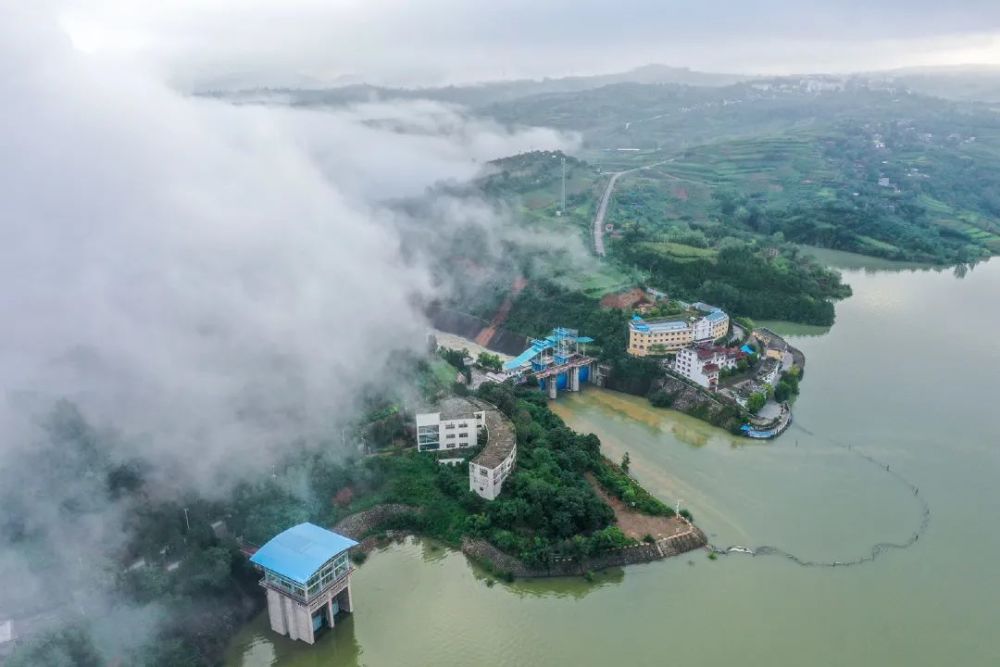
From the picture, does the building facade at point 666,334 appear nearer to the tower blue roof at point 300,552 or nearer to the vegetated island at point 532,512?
the vegetated island at point 532,512

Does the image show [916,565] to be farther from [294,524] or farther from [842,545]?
[294,524]

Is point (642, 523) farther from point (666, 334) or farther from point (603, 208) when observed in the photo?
point (603, 208)

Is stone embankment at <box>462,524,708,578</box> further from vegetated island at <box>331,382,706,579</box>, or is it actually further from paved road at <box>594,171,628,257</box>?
paved road at <box>594,171,628,257</box>

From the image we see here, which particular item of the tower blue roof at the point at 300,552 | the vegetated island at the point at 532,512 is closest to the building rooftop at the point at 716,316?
the vegetated island at the point at 532,512

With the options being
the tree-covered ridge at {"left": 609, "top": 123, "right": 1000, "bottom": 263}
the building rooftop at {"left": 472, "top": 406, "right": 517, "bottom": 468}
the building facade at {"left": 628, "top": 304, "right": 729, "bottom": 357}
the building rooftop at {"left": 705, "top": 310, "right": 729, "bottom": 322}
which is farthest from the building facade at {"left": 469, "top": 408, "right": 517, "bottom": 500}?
the tree-covered ridge at {"left": 609, "top": 123, "right": 1000, "bottom": 263}

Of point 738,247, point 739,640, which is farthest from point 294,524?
point 738,247

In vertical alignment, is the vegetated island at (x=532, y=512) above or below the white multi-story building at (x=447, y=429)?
below

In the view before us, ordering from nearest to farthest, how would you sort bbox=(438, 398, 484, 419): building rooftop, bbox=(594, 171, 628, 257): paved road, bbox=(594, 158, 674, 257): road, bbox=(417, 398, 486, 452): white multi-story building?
bbox=(417, 398, 486, 452): white multi-story building, bbox=(438, 398, 484, 419): building rooftop, bbox=(594, 171, 628, 257): paved road, bbox=(594, 158, 674, 257): road

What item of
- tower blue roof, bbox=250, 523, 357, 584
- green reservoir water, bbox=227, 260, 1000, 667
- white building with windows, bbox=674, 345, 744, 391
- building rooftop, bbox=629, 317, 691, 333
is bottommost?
green reservoir water, bbox=227, 260, 1000, 667
